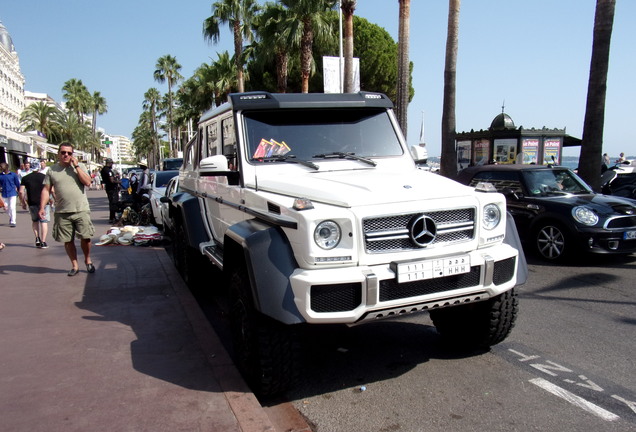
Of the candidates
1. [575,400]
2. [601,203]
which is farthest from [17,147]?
[575,400]

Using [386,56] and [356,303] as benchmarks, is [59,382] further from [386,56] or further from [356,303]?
[386,56]

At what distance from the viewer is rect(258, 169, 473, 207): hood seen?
3.22m

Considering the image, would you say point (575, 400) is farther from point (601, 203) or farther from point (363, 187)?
point (601, 203)

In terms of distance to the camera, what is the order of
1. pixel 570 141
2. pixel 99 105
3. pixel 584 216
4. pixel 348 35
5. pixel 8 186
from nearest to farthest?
1. pixel 584 216
2. pixel 8 186
3. pixel 348 35
4. pixel 570 141
5. pixel 99 105

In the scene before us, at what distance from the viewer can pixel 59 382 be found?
11.7 feet

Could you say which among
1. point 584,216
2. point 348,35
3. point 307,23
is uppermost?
point 307,23

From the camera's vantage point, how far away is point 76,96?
8356cm

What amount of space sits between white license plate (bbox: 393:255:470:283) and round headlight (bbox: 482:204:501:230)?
1.26 ft

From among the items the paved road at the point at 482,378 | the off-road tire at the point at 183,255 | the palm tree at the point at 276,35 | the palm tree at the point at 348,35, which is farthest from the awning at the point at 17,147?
the paved road at the point at 482,378

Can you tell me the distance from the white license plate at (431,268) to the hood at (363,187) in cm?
44

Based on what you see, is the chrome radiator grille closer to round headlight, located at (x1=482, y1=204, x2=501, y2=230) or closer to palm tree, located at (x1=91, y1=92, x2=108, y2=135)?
round headlight, located at (x1=482, y1=204, x2=501, y2=230)

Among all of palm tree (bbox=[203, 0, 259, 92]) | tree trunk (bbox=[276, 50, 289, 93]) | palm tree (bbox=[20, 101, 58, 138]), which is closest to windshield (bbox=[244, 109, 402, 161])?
tree trunk (bbox=[276, 50, 289, 93])

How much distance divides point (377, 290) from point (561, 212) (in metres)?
5.80

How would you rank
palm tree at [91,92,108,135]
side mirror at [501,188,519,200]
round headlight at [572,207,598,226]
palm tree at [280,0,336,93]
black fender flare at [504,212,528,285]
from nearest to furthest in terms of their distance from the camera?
black fender flare at [504,212,528,285] → round headlight at [572,207,598,226] → side mirror at [501,188,519,200] → palm tree at [280,0,336,93] → palm tree at [91,92,108,135]
